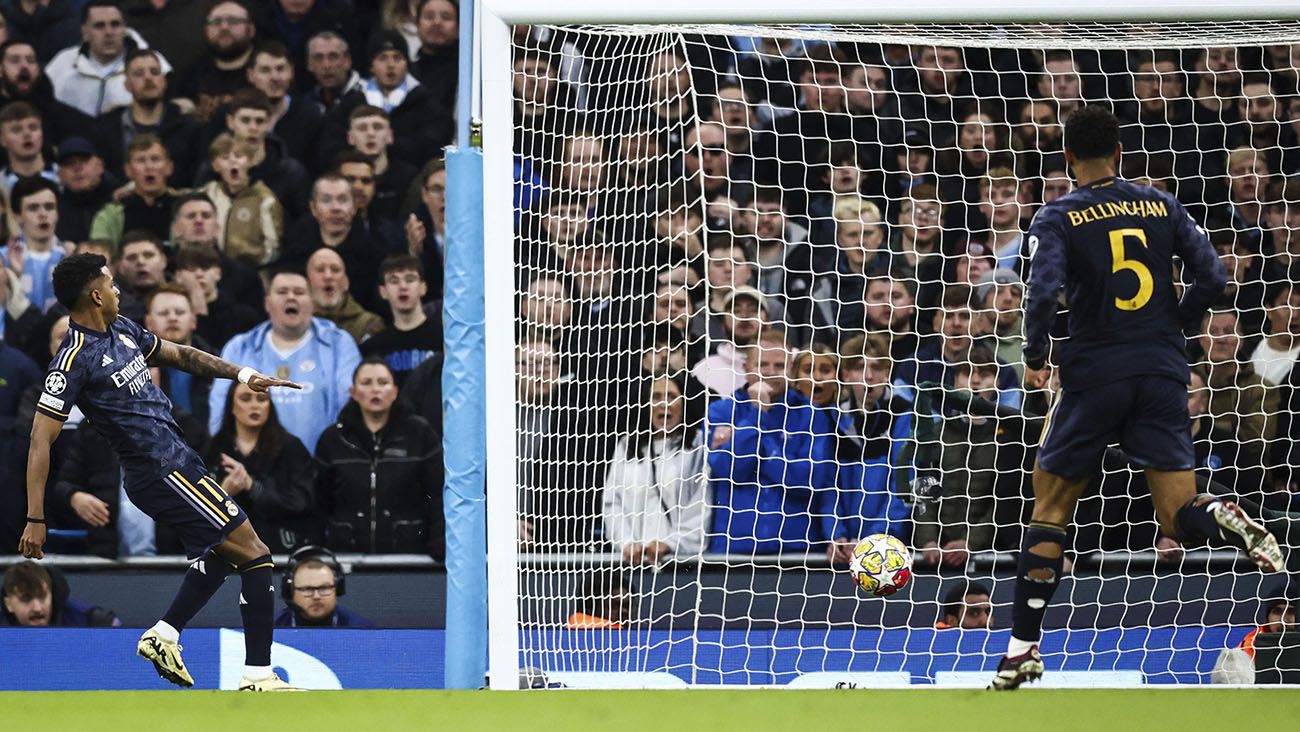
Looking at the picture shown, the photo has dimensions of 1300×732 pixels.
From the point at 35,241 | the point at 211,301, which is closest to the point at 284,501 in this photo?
the point at 211,301

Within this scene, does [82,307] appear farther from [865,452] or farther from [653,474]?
[865,452]

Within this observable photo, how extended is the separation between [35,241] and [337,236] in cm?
136

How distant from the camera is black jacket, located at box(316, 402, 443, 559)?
6.07m

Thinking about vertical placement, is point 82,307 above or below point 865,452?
above

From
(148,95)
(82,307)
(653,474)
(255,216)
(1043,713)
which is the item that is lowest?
(1043,713)

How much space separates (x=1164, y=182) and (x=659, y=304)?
7.62 feet

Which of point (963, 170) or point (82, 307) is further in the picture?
point (963, 170)

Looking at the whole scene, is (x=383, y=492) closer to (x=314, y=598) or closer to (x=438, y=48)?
(x=314, y=598)

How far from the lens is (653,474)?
5633mm

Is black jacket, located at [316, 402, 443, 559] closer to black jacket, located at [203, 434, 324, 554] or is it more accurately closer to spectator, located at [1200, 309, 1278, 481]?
black jacket, located at [203, 434, 324, 554]

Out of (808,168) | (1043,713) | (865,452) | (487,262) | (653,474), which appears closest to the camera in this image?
(1043,713)

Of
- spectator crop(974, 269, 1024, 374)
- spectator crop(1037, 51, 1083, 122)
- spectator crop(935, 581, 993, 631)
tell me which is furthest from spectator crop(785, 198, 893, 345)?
spectator crop(935, 581, 993, 631)

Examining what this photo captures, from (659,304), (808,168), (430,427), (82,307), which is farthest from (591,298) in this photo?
(82,307)

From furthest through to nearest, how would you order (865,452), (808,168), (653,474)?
1. (808,168)
2. (865,452)
3. (653,474)
